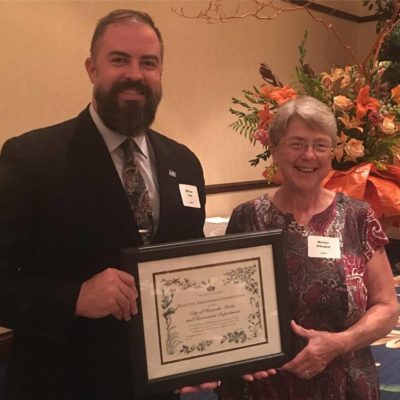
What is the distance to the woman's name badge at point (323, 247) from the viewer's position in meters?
1.26

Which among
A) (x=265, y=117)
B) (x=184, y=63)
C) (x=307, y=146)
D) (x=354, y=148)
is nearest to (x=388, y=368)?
(x=354, y=148)

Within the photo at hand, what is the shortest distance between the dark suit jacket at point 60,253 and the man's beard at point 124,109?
2.2 inches

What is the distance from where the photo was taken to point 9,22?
8.48 feet

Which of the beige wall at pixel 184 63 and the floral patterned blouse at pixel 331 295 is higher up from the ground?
the beige wall at pixel 184 63

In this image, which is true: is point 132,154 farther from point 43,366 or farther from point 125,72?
point 43,366

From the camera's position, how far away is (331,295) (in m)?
1.25

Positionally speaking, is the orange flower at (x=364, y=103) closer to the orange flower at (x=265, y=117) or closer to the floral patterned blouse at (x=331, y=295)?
the orange flower at (x=265, y=117)

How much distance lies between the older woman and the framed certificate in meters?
0.11

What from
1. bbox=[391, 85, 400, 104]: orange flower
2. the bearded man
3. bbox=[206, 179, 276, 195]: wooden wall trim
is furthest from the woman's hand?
bbox=[206, 179, 276, 195]: wooden wall trim

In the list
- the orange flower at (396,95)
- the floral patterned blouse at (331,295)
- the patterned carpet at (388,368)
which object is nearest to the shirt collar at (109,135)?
the floral patterned blouse at (331,295)

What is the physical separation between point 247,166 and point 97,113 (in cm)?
297

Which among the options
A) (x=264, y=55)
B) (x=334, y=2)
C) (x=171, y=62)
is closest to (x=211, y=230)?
(x=171, y=62)

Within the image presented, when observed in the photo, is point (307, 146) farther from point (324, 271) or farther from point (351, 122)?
point (351, 122)

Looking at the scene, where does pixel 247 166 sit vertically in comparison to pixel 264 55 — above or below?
below
